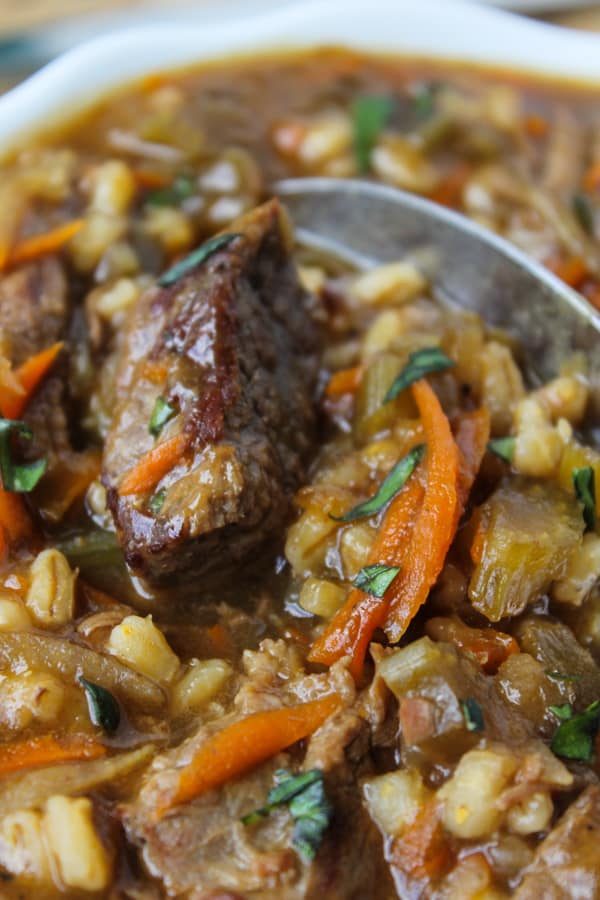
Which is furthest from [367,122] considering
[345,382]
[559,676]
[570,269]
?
[559,676]

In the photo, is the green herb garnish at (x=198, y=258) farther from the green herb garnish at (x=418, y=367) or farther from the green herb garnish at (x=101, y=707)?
the green herb garnish at (x=101, y=707)

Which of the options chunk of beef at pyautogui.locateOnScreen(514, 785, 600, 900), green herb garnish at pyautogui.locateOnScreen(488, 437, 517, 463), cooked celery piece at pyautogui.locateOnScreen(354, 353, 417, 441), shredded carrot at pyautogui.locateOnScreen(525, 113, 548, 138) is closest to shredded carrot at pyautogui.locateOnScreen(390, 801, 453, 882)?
chunk of beef at pyautogui.locateOnScreen(514, 785, 600, 900)

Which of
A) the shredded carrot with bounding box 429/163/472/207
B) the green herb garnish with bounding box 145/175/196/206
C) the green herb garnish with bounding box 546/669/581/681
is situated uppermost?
the green herb garnish with bounding box 145/175/196/206

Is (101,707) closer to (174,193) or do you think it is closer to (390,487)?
(390,487)

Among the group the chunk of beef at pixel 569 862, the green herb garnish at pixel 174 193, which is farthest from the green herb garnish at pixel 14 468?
the chunk of beef at pixel 569 862

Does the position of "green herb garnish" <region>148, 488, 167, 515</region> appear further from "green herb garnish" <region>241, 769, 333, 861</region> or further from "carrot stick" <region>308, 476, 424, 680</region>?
"green herb garnish" <region>241, 769, 333, 861</region>

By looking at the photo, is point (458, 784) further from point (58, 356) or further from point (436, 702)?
point (58, 356)
